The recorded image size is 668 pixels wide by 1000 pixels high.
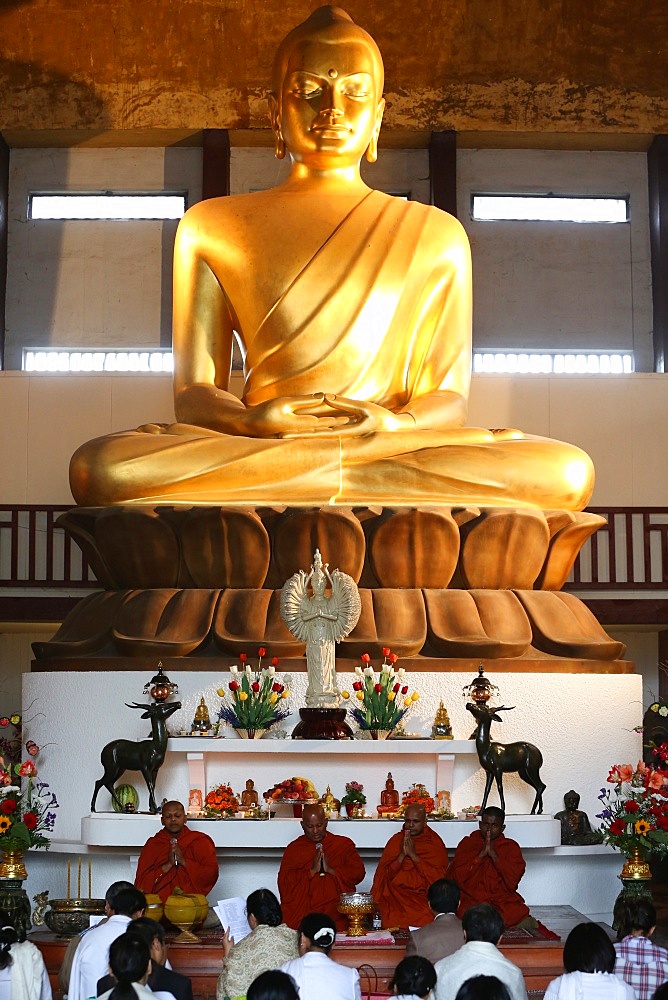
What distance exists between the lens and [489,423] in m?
10.1

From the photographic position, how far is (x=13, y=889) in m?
5.98

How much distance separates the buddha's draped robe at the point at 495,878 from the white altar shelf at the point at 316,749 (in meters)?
0.70

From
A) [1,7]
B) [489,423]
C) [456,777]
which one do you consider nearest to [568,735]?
[456,777]

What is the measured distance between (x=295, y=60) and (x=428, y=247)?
125 cm

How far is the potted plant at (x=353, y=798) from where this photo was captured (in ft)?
21.0

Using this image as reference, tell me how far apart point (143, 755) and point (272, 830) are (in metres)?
0.63

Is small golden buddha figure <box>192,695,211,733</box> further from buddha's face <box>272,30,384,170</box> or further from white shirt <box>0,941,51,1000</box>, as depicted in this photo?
buddha's face <box>272,30,384,170</box>

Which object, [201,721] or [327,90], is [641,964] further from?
[327,90]

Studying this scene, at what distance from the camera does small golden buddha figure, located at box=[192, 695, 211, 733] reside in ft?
22.0

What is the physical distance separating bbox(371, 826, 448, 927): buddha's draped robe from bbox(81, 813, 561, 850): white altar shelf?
44cm

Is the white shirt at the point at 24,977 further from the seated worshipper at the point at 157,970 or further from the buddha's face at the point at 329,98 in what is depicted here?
the buddha's face at the point at 329,98

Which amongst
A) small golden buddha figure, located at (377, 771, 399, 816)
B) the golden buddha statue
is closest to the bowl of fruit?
small golden buddha figure, located at (377, 771, 399, 816)

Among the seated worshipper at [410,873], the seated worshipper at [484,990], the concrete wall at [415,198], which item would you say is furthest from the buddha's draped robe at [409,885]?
the concrete wall at [415,198]

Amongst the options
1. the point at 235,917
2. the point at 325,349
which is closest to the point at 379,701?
the point at 235,917
